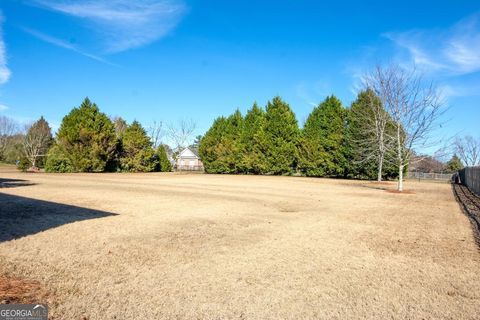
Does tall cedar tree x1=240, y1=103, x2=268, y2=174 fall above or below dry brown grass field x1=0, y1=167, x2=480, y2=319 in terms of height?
above

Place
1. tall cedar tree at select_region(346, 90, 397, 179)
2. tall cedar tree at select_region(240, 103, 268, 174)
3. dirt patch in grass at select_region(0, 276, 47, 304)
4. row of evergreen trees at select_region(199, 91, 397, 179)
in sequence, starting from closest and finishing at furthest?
dirt patch in grass at select_region(0, 276, 47, 304) → tall cedar tree at select_region(346, 90, 397, 179) → row of evergreen trees at select_region(199, 91, 397, 179) → tall cedar tree at select_region(240, 103, 268, 174)

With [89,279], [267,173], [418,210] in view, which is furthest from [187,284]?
[267,173]

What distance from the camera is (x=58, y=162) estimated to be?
38.4 m

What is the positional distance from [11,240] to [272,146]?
3539cm

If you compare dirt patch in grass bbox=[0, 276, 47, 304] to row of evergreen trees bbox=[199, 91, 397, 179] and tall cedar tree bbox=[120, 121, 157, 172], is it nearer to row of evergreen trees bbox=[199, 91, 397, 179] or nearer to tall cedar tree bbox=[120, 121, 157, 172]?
row of evergreen trees bbox=[199, 91, 397, 179]

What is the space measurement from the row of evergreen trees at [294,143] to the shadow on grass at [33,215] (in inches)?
1169

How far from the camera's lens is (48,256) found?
5301 millimetres

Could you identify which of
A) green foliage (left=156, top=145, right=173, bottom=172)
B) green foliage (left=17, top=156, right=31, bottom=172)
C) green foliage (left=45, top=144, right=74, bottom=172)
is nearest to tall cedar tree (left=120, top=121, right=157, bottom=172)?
green foliage (left=156, top=145, right=173, bottom=172)

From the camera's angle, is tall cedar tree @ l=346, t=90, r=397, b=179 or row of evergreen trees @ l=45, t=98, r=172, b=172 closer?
tall cedar tree @ l=346, t=90, r=397, b=179

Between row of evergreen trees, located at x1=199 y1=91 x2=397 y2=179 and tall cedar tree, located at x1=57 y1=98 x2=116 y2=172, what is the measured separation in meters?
14.0

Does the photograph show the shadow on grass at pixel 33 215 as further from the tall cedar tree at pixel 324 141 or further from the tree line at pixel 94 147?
the tall cedar tree at pixel 324 141

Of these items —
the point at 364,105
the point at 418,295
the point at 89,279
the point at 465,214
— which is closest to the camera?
the point at 418,295

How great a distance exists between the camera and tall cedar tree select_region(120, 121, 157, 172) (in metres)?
44.1

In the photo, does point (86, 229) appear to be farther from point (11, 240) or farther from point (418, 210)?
point (418, 210)
